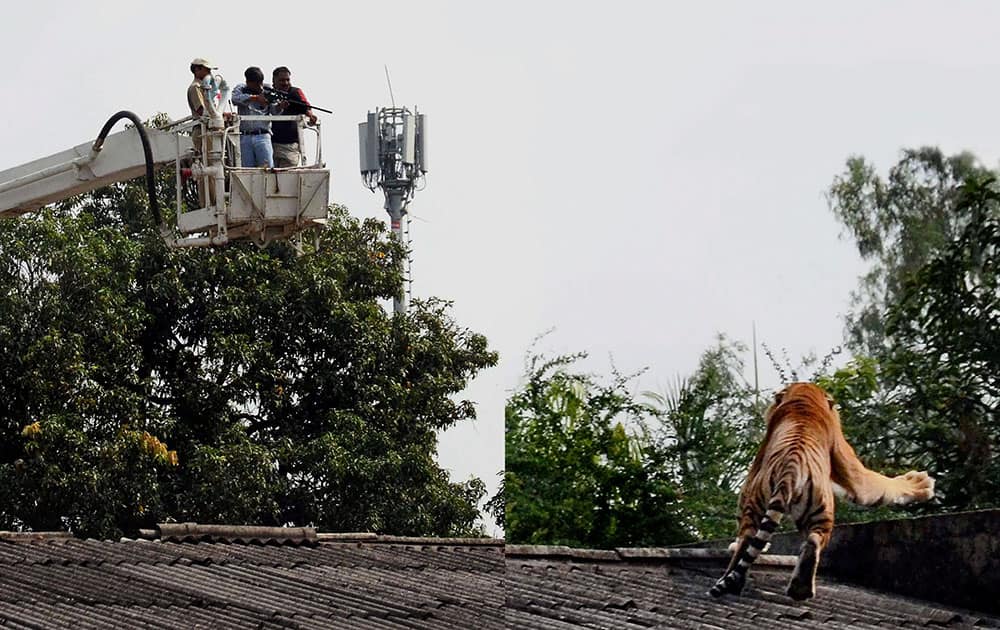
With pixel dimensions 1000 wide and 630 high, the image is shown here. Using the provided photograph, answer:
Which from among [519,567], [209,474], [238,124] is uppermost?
[238,124]

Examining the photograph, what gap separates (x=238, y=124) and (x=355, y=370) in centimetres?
700

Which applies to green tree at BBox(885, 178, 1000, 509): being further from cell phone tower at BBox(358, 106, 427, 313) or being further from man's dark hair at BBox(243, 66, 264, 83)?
cell phone tower at BBox(358, 106, 427, 313)

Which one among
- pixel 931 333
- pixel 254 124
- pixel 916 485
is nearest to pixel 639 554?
pixel 916 485

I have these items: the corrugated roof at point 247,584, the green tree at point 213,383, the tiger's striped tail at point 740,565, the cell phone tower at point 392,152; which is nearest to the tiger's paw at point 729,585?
the tiger's striped tail at point 740,565

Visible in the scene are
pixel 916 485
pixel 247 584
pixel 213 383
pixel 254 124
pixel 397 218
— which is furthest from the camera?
pixel 397 218

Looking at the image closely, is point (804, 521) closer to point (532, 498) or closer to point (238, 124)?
point (532, 498)

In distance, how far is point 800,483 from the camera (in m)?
2.60

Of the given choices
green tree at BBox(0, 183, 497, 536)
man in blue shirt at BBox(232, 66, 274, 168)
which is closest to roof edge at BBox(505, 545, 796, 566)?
man in blue shirt at BBox(232, 66, 274, 168)

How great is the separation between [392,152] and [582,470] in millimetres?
14754

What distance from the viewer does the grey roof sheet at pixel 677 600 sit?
251 centimetres

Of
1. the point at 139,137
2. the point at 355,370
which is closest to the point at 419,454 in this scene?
the point at 355,370

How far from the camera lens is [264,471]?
1231cm

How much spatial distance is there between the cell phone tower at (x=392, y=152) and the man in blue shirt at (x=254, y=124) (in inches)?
354

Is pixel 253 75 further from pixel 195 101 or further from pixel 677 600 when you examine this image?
pixel 677 600
